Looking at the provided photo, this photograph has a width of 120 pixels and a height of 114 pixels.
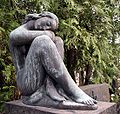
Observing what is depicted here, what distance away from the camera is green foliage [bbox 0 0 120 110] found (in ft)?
10.2

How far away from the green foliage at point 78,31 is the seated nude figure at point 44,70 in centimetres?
105

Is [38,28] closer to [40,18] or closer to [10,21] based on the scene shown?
[40,18]

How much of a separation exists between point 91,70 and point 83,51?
0.61 meters

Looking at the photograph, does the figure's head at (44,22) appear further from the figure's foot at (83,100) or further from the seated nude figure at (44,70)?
the figure's foot at (83,100)

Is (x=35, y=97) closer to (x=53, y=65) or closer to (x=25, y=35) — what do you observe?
(x=53, y=65)

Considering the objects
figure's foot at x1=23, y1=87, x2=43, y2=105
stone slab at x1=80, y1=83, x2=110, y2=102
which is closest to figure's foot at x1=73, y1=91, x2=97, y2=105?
figure's foot at x1=23, y1=87, x2=43, y2=105

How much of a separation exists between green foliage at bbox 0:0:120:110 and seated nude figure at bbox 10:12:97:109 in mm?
1046

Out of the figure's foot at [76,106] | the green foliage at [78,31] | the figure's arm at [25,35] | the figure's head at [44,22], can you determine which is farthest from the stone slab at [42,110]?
the green foliage at [78,31]

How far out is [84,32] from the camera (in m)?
3.27

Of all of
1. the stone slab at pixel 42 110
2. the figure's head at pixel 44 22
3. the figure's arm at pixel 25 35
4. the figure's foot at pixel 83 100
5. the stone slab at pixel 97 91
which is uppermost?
the figure's head at pixel 44 22

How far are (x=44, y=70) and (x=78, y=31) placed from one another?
4.63 feet

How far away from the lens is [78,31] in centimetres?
313

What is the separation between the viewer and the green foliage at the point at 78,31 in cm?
312


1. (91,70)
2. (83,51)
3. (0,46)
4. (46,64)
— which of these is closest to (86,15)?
(83,51)
